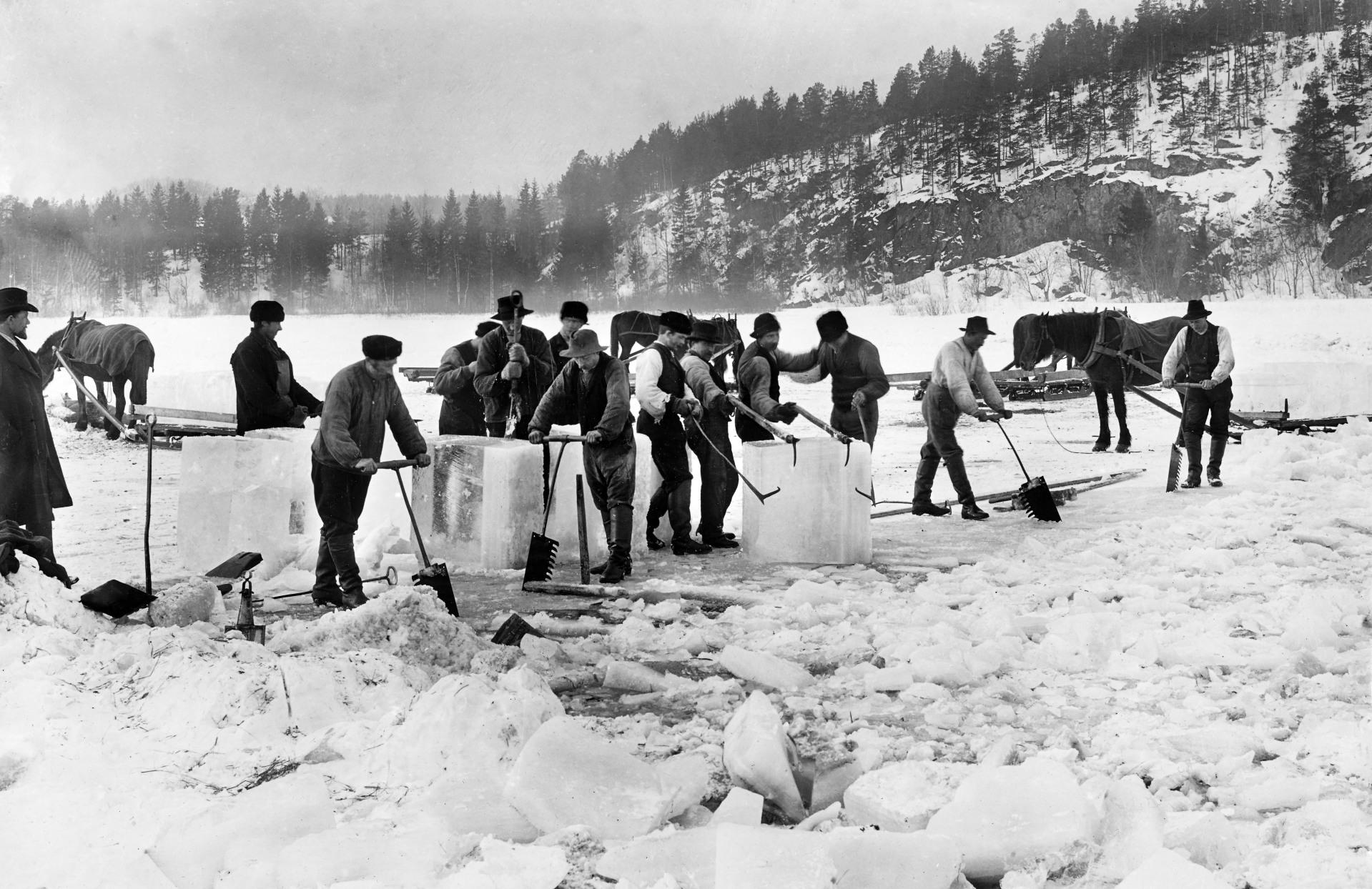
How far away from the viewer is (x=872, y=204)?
22516 mm

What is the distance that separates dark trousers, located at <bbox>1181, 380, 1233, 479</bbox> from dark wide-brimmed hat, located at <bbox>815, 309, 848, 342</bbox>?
3226mm

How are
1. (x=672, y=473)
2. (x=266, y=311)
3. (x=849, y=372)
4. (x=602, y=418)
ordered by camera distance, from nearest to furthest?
1. (x=266, y=311)
2. (x=602, y=418)
3. (x=672, y=473)
4. (x=849, y=372)

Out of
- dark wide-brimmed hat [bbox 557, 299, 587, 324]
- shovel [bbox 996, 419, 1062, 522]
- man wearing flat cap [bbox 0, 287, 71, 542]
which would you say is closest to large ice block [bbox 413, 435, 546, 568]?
dark wide-brimmed hat [bbox 557, 299, 587, 324]

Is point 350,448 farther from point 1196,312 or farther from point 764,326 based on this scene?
point 1196,312

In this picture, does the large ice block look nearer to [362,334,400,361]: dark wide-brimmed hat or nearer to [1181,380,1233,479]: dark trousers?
[362,334,400,361]: dark wide-brimmed hat

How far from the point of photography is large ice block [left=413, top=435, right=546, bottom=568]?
6535 millimetres

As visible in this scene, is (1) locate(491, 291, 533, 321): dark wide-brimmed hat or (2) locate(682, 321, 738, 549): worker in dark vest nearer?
(2) locate(682, 321, 738, 549): worker in dark vest

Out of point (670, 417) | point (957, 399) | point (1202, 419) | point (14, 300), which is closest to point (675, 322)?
point (670, 417)

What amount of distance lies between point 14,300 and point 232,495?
1587 millimetres

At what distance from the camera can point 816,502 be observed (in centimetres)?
661

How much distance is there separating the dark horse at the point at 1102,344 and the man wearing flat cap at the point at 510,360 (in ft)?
25.2

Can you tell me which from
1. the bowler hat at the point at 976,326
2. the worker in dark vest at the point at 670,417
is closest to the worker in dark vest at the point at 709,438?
the worker in dark vest at the point at 670,417

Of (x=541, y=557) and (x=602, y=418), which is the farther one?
(x=602, y=418)

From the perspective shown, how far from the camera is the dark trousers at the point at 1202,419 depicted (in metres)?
9.09
